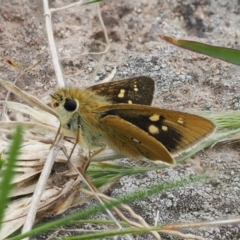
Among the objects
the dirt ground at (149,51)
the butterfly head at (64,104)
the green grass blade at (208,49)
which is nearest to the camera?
the green grass blade at (208,49)

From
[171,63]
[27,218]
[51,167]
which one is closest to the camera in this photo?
A: [27,218]

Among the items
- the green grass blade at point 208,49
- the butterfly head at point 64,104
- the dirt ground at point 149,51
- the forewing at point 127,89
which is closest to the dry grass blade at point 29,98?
the butterfly head at point 64,104

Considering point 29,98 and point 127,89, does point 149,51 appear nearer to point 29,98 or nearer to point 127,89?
point 127,89

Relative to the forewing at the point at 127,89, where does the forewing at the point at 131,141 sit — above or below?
below

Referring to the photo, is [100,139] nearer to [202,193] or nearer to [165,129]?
[165,129]

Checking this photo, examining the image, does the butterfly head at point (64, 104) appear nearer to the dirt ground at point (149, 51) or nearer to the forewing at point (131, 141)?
the forewing at point (131, 141)

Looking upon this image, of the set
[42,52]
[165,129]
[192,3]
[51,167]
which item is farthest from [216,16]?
[51,167]

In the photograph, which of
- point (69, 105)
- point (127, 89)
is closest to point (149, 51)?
point (127, 89)
